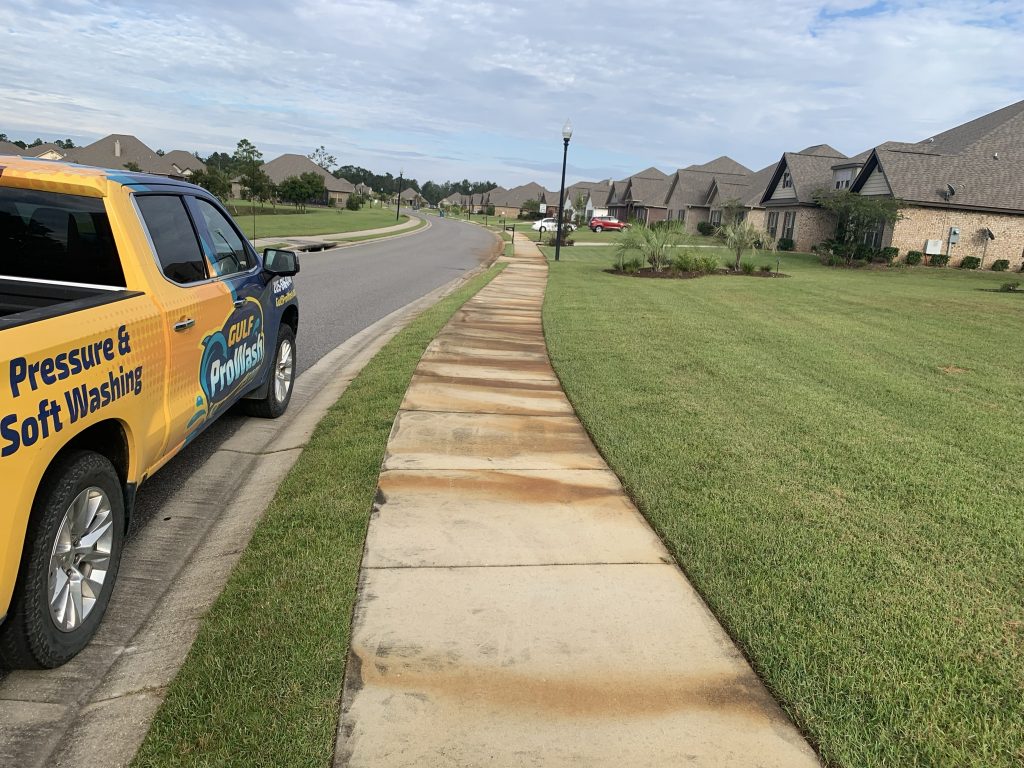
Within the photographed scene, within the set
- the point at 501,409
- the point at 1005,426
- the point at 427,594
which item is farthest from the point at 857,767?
the point at 1005,426

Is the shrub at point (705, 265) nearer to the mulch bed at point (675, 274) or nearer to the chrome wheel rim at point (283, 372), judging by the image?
the mulch bed at point (675, 274)

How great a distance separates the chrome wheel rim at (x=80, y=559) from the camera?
284cm

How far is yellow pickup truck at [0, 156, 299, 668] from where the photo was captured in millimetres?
2541

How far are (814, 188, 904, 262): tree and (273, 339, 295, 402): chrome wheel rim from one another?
105ft

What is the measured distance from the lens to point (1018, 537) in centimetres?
424

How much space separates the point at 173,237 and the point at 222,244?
87 cm

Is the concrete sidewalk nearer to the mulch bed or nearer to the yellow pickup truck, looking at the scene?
the yellow pickup truck

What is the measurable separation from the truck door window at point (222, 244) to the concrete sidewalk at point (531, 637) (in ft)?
5.65

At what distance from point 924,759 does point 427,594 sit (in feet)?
6.78

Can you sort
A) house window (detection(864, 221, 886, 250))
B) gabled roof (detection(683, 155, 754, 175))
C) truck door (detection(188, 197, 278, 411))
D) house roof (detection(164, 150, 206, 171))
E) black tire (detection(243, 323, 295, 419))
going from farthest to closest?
1. house roof (detection(164, 150, 206, 171))
2. gabled roof (detection(683, 155, 754, 175))
3. house window (detection(864, 221, 886, 250))
4. black tire (detection(243, 323, 295, 419))
5. truck door (detection(188, 197, 278, 411))

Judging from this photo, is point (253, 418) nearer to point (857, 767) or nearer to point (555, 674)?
point (555, 674)

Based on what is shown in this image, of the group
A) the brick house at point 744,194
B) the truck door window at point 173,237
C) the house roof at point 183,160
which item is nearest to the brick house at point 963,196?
the brick house at point 744,194

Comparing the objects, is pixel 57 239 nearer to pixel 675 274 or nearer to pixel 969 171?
pixel 675 274

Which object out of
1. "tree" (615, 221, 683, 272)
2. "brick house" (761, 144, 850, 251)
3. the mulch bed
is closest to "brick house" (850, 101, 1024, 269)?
"brick house" (761, 144, 850, 251)
